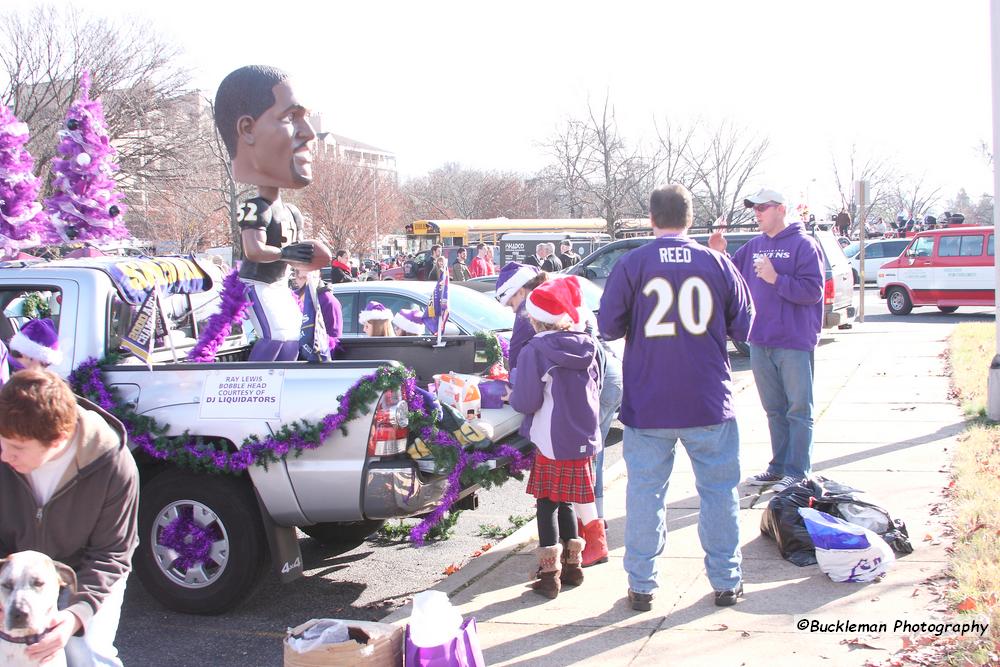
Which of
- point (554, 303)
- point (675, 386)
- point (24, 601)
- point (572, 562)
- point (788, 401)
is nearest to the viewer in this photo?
point (24, 601)

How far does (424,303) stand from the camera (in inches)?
367

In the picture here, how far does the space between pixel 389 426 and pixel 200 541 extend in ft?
4.05

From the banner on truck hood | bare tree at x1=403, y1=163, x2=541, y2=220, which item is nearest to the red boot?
the banner on truck hood

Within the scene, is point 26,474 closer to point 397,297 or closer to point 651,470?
point 651,470

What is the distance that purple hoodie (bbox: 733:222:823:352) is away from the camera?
6555mm

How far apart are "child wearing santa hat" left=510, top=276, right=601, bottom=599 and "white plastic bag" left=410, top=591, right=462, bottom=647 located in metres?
1.51

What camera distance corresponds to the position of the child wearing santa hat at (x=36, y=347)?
4.78 m

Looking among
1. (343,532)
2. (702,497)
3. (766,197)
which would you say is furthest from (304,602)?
(766,197)

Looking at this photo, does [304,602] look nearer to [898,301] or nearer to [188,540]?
[188,540]

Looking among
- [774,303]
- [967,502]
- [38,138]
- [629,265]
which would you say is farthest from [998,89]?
[38,138]

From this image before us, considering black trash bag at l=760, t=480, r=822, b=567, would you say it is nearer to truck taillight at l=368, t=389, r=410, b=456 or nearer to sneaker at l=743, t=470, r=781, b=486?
sneaker at l=743, t=470, r=781, b=486

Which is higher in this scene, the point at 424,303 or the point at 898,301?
the point at 424,303

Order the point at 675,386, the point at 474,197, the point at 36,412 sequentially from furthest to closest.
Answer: the point at 474,197 → the point at 675,386 → the point at 36,412

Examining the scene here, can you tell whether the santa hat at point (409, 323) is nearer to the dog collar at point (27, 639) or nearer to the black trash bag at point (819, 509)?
the black trash bag at point (819, 509)
